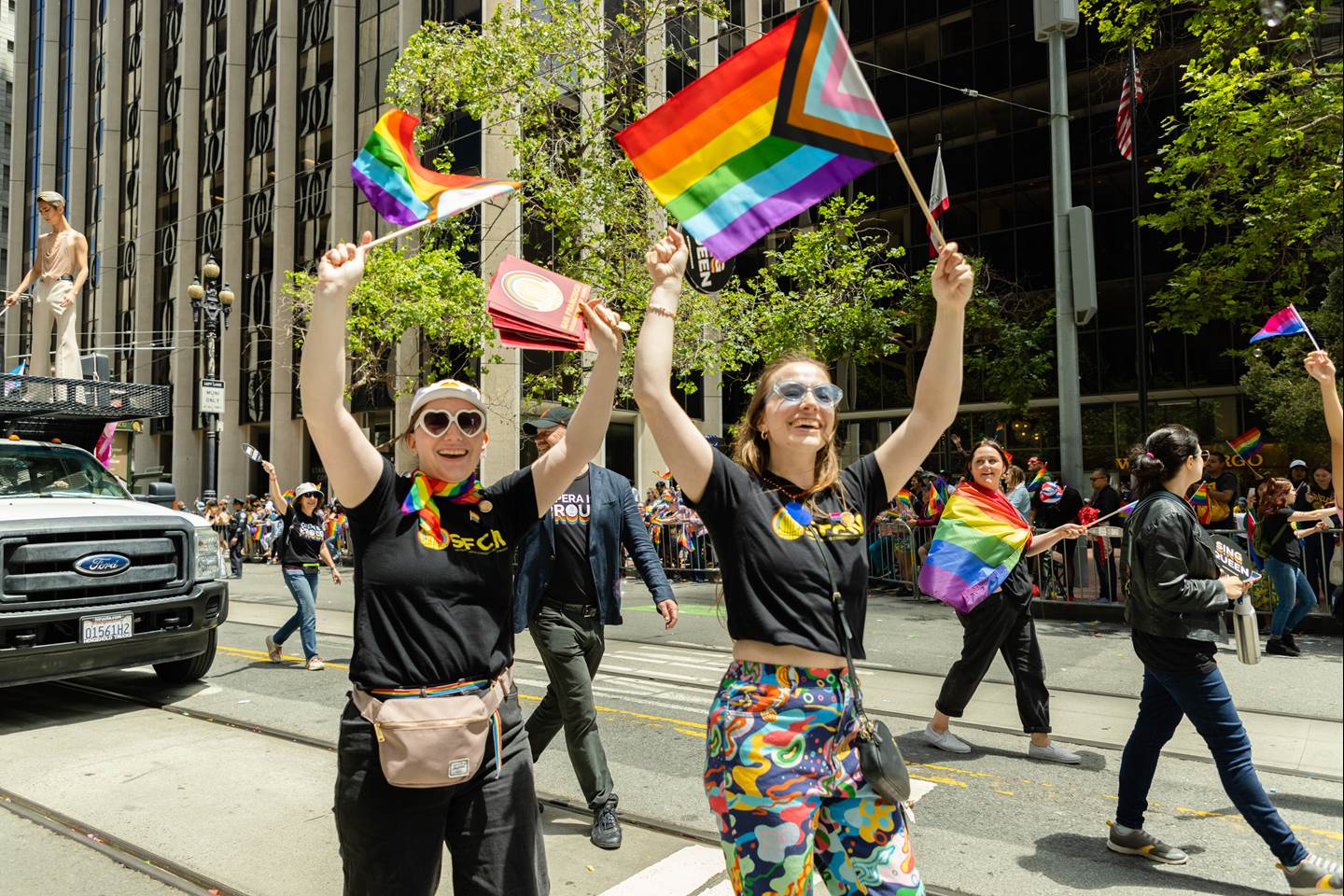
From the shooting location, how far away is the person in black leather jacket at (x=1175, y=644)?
12.9ft

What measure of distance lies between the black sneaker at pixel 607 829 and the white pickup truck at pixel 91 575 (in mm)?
4669

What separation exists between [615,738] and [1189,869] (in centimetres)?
347

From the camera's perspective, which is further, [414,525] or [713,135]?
[713,135]

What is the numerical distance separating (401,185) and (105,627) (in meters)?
5.39

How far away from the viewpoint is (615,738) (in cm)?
646

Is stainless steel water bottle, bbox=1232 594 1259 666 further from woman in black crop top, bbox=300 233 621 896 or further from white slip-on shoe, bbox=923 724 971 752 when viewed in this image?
woman in black crop top, bbox=300 233 621 896

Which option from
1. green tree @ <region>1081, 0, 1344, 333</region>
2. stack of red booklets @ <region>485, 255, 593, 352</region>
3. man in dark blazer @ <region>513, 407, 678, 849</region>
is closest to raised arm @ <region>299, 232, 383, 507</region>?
stack of red booklets @ <region>485, 255, 593, 352</region>

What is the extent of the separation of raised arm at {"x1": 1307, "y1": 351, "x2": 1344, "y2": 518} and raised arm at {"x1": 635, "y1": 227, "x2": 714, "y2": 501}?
1.35 metres

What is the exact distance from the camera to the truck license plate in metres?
7.04

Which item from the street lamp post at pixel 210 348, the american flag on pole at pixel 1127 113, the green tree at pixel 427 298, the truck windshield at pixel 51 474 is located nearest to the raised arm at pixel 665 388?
the truck windshield at pixel 51 474

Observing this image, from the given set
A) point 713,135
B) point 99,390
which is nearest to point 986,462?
point 713,135

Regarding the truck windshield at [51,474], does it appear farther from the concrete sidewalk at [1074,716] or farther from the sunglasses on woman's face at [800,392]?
the sunglasses on woman's face at [800,392]

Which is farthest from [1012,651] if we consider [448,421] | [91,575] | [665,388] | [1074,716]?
[91,575]

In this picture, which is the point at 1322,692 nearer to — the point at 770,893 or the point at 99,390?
the point at 770,893
